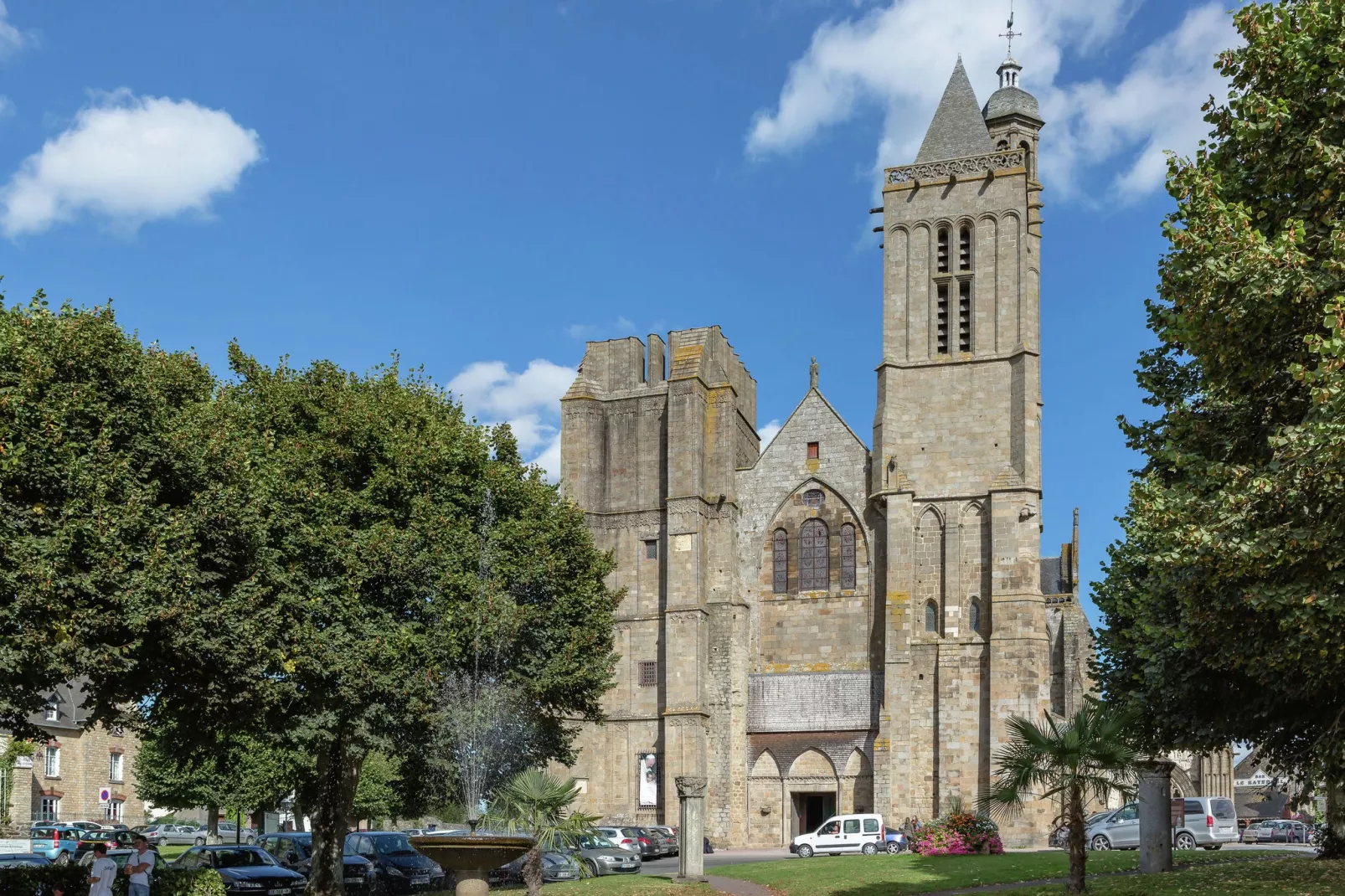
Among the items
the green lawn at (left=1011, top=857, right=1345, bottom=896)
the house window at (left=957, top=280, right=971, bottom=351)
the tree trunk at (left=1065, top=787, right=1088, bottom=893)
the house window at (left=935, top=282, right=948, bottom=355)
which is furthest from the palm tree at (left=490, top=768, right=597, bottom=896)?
the house window at (left=957, top=280, right=971, bottom=351)

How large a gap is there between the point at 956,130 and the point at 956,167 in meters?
2.66

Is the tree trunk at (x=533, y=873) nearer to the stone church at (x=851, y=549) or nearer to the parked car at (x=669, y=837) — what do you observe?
the parked car at (x=669, y=837)

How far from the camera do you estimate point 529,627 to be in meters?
31.5

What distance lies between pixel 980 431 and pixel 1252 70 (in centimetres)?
3283

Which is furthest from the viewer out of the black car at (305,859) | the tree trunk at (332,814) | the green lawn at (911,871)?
the black car at (305,859)

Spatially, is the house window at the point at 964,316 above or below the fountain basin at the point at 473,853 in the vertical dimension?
above

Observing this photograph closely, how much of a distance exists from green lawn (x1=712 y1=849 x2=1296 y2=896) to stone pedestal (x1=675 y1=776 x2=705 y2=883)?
1596mm

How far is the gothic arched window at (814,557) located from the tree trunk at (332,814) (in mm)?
24220

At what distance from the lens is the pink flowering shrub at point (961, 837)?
36.6m

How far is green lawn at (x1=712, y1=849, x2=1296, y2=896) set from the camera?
2586 centimetres

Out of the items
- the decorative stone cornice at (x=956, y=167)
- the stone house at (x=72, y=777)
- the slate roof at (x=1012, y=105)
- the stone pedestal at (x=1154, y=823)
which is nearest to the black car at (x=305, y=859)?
the stone pedestal at (x=1154, y=823)

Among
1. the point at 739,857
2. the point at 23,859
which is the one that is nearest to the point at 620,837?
the point at 739,857

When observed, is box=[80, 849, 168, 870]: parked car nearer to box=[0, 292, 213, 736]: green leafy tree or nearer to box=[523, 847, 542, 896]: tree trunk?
box=[0, 292, 213, 736]: green leafy tree

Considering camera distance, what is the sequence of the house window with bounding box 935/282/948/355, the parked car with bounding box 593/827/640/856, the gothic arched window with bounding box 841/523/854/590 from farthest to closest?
the house window with bounding box 935/282/948/355 < the gothic arched window with bounding box 841/523/854/590 < the parked car with bounding box 593/827/640/856
